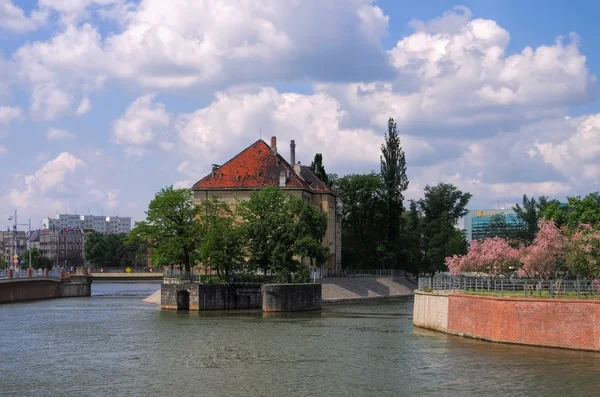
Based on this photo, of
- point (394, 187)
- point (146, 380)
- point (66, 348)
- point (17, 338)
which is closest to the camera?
point (146, 380)

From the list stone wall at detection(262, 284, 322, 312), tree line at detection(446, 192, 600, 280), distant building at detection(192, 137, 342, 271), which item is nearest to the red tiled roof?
distant building at detection(192, 137, 342, 271)

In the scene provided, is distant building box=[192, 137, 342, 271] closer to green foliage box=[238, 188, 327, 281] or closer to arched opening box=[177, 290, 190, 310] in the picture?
green foliage box=[238, 188, 327, 281]

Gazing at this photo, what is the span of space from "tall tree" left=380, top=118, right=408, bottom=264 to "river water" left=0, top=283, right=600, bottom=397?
194 ft

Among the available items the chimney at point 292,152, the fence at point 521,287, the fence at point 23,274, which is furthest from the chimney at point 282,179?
the fence at point 521,287

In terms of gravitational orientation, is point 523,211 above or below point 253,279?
above

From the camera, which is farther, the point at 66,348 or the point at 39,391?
the point at 66,348

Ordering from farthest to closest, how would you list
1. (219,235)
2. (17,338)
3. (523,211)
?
1. (523,211)
2. (219,235)
3. (17,338)

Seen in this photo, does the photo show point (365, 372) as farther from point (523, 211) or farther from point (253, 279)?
point (523, 211)

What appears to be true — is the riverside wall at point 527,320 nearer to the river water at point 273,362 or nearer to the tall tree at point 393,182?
the river water at point 273,362

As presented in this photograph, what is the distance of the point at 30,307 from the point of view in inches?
3607

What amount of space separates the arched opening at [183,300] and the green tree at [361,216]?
48989mm

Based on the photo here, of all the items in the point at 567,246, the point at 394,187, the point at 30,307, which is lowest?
the point at 30,307

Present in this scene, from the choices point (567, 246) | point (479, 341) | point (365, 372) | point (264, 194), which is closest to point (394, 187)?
point (264, 194)

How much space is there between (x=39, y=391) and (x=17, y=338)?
843 inches
